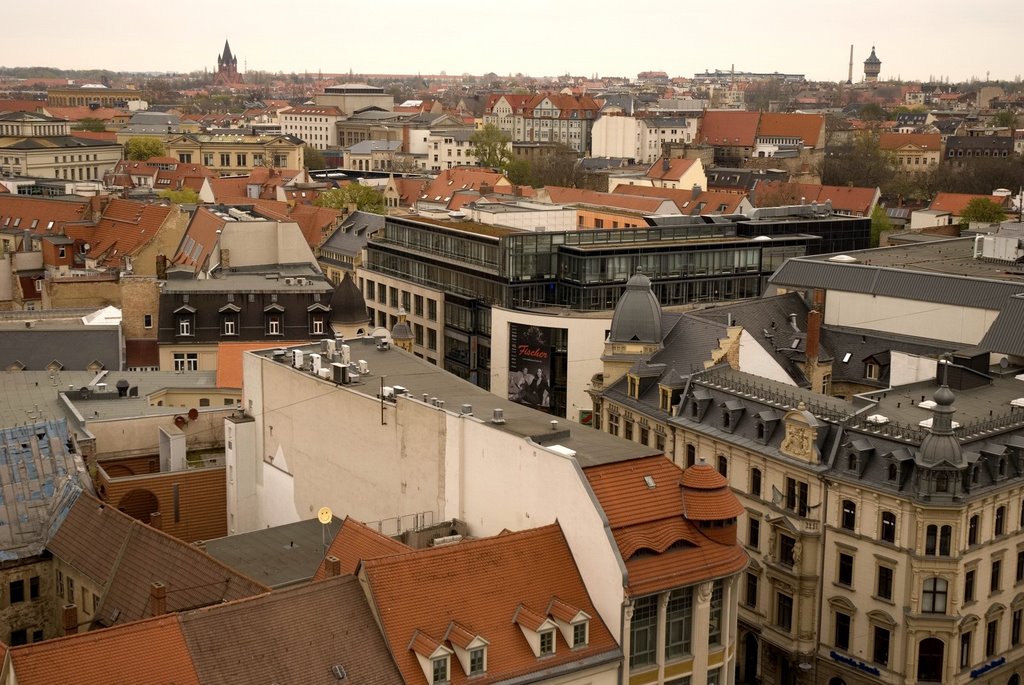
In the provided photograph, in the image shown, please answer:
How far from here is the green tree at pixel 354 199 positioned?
153625 millimetres

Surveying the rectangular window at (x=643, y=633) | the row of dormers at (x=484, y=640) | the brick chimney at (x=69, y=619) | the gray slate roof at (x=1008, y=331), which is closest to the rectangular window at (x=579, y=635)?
the row of dormers at (x=484, y=640)

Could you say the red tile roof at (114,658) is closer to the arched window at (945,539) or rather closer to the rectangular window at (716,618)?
the rectangular window at (716,618)

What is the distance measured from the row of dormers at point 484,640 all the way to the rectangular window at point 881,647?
18107 millimetres

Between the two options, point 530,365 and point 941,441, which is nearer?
point 941,441

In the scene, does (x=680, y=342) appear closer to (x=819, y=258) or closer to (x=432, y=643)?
(x=819, y=258)

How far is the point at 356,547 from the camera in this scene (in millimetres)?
45281

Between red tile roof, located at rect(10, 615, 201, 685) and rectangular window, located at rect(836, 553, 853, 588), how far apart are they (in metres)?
29.3

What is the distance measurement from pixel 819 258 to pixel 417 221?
36.2 meters

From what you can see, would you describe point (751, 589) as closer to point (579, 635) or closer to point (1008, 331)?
point (1008, 331)

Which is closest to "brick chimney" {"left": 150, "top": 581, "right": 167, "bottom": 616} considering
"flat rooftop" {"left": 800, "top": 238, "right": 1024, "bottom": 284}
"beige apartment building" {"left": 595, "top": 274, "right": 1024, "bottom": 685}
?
"beige apartment building" {"left": 595, "top": 274, "right": 1024, "bottom": 685}

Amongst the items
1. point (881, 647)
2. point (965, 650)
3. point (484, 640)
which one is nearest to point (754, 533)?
point (881, 647)

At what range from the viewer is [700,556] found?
43750 mm

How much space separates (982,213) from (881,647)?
98.4 m

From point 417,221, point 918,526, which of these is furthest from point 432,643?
point 417,221
